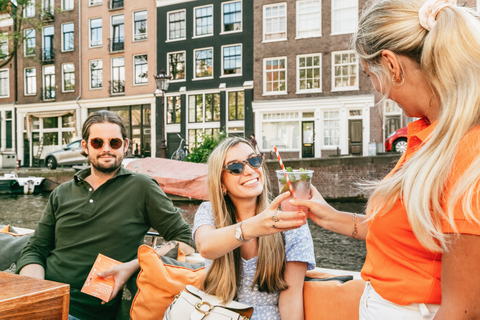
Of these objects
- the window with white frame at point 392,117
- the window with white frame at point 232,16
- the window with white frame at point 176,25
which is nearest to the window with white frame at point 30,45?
the window with white frame at point 176,25

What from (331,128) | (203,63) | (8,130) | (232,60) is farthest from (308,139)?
(8,130)

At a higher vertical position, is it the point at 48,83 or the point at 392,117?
the point at 48,83

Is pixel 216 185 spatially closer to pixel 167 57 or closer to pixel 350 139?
pixel 350 139

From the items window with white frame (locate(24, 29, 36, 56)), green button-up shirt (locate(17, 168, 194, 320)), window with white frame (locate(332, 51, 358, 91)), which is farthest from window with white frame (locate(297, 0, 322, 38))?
green button-up shirt (locate(17, 168, 194, 320))

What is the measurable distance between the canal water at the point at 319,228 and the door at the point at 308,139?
618cm

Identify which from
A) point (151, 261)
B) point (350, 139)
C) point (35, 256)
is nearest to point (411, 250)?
point (151, 261)

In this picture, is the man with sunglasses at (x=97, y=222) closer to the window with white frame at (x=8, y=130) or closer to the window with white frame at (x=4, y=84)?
the window with white frame at (x=8, y=130)

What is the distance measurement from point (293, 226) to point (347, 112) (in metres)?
15.9

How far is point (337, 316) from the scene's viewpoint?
1.42 meters

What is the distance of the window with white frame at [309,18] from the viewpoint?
1667 cm

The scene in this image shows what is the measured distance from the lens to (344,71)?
1638 cm

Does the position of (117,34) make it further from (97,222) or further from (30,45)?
(97,222)

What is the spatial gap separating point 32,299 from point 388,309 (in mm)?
976

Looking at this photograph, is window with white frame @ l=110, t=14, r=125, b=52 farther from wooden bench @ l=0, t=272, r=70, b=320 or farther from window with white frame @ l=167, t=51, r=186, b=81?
wooden bench @ l=0, t=272, r=70, b=320
